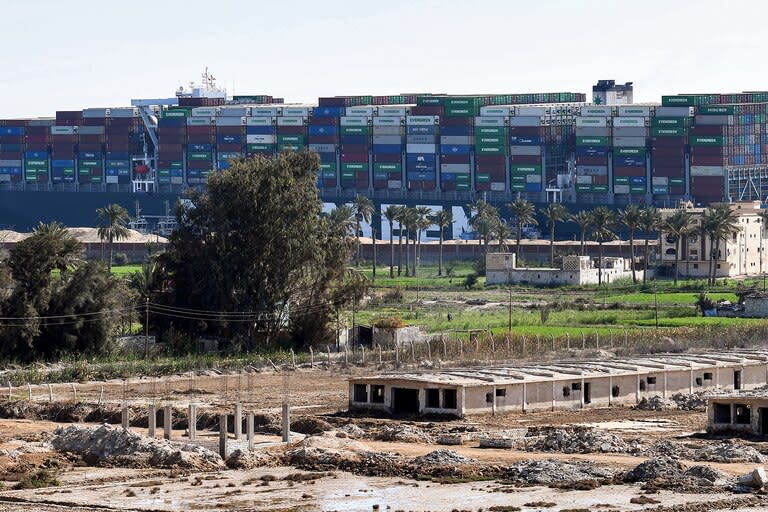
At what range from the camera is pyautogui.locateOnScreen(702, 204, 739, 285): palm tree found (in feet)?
421

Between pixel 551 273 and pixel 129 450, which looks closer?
pixel 129 450

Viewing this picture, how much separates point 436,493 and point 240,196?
4344 cm

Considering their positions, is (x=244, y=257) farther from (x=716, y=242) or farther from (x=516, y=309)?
(x=716, y=242)

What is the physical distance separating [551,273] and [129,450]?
90.1m

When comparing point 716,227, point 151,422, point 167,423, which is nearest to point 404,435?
point 167,423

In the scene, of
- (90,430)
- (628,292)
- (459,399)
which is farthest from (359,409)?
(628,292)

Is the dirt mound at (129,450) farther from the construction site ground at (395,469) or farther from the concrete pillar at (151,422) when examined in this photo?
the concrete pillar at (151,422)

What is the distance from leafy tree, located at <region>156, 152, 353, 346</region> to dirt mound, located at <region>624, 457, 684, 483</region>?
133 feet

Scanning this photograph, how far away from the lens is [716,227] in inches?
5039

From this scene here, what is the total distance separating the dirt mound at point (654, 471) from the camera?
39094 millimetres

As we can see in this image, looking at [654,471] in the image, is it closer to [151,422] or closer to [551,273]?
[151,422]

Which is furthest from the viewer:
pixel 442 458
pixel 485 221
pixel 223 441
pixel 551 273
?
pixel 485 221

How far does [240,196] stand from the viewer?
80750 millimetres

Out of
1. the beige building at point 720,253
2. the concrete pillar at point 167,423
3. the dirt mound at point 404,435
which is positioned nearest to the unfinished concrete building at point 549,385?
the dirt mound at point 404,435
